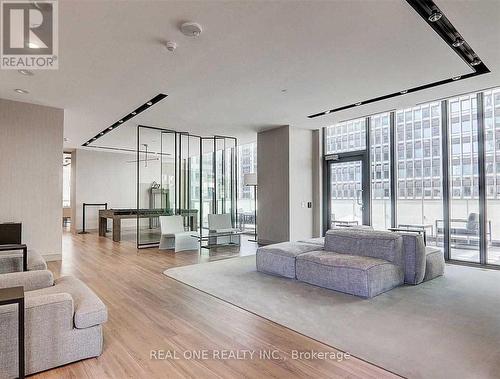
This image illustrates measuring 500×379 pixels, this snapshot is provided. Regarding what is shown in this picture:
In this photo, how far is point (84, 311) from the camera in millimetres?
2295

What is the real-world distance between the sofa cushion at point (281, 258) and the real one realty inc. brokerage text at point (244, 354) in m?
2.08

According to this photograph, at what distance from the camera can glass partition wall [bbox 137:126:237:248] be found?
777cm

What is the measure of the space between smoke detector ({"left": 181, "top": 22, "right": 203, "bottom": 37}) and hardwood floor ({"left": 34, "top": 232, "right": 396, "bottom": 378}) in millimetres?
2952

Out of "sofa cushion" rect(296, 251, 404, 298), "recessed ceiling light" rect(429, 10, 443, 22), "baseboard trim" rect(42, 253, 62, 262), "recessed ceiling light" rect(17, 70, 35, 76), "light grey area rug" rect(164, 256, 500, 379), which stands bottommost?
"light grey area rug" rect(164, 256, 500, 379)

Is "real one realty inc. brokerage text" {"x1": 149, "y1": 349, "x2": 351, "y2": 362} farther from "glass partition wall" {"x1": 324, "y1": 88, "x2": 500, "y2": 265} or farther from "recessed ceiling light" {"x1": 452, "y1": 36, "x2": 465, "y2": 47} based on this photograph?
"glass partition wall" {"x1": 324, "y1": 88, "x2": 500, "y2": 265}

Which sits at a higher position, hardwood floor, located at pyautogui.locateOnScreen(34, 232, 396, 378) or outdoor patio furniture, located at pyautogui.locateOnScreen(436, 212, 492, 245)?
outdoor patio furniture, located at pyautogui.locateOnScreen(436, 212, 492, 245)

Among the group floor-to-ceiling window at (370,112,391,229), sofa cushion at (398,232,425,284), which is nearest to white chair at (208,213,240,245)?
floor-to-ceiling window at (370,112,391,229)

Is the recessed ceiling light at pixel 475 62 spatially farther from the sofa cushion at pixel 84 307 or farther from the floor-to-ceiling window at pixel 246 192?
the floor-to-ceiling window at pixel 246 192

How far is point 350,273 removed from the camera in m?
3.77

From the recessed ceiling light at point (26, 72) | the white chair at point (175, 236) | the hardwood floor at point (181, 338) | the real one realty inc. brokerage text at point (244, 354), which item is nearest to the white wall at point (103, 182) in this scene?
the white chair at point (175, 236)

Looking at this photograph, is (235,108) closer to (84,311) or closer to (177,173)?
(177,173)

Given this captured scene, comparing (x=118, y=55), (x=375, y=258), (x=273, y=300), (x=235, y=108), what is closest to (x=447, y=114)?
(x=375, y=258)

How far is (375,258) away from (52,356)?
374cm

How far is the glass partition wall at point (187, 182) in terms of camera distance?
306 inches
